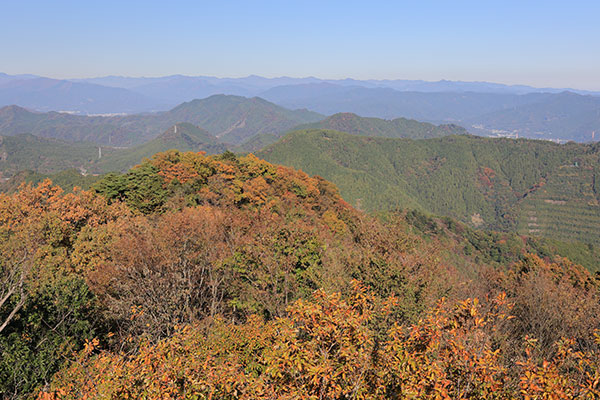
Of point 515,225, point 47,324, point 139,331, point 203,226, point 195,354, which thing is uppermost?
point 195,354

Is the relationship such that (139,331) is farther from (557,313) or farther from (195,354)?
(557,313)

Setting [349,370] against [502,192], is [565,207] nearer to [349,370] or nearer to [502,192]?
[502,192]

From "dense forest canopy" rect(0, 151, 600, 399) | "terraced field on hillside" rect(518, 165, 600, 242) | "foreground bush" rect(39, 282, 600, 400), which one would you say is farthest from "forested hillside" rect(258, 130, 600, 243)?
"foreground bush" rect(39, 282, 600, 400)

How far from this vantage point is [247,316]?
667 inches

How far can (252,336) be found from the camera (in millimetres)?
11734

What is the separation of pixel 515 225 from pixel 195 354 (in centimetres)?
19510

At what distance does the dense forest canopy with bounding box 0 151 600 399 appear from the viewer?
5883 millimetres

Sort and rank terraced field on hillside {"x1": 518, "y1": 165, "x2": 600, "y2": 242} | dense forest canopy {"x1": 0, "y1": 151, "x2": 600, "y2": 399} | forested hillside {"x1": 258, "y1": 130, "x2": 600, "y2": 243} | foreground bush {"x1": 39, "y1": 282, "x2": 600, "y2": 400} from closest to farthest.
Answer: foreground bush {"x1": 39, "y1": 282, "x2": 600, "y2": 400} < dense forest canopy {"x1": 0, "y1": 151, "x2": 600, "y2": 399} < terraced field on hillside {"x1": 518, "y1": 165, "x2": 600, "y2": 242} < forested hillside {"x1": 258, "y1": 130, "x2": 600, "y2": 243}

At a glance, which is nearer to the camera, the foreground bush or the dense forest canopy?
the foreground bush

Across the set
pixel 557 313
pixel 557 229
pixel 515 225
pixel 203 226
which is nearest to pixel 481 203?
pixel 515 225

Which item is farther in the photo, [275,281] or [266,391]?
[275,281]

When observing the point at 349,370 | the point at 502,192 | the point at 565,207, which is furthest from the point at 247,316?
the point at 502,192

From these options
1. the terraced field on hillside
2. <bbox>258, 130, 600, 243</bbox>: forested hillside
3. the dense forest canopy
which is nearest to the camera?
the dense forest canopy

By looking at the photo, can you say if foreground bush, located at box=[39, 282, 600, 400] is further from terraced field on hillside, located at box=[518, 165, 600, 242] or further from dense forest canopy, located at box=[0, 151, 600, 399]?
terraced field on hillside, located at box=[518, 165, 600, 242]
